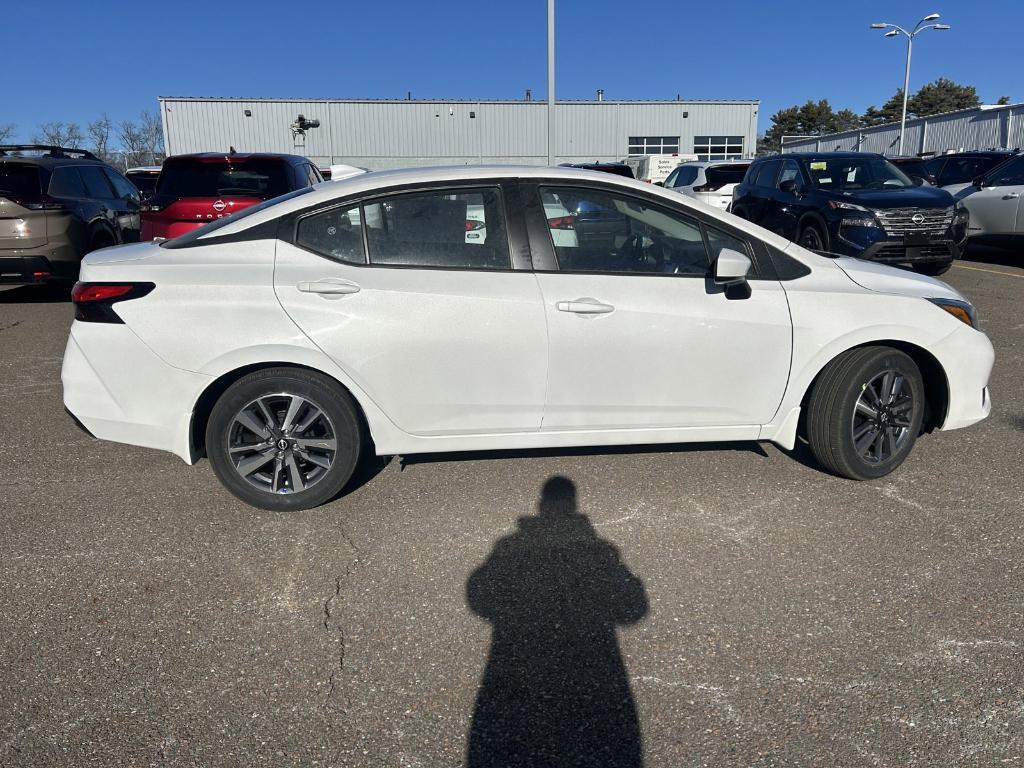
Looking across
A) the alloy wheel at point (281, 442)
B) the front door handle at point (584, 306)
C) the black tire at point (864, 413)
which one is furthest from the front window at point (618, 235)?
the alloy wheel at point (281, 442)

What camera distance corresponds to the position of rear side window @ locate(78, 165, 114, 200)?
10.1 meters

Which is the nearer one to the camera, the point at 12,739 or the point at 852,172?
the point at 12,739

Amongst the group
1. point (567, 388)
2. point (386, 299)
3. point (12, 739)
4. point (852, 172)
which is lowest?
point (12, 739)

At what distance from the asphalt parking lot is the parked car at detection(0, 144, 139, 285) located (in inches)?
213

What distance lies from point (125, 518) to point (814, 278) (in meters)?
3.62

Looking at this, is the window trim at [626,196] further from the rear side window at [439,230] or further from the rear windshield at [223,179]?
the rear windshield at [223,179]

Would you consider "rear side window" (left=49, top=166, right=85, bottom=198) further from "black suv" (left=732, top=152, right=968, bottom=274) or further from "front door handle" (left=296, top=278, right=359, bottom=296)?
"black suv" (left=732, top=152, right=968, bottom=274)

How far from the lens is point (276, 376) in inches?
146

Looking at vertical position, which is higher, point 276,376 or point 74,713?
point 276,376

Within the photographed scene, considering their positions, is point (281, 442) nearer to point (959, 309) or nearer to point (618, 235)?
point (618, 235)

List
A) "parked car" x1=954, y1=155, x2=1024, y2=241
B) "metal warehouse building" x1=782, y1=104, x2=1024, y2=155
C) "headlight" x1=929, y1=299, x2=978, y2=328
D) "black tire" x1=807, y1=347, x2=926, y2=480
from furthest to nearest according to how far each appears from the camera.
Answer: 1. "metal warehouse building" x1=782, y1=104, x2=1024, y2=155
2. "parked car" x1=954, y1=155, x2=1024, y2=241
3. "headlight" x1=929, y1=299, x2=978, y2=328
4. "black tire" x1=807, y1=347, x2=926, y2=480

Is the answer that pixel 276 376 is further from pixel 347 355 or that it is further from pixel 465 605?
pixel 465 605

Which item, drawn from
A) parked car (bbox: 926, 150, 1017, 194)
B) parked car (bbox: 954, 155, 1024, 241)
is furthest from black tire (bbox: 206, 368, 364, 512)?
parked car (bbox: 926, 150, 1017, 194)

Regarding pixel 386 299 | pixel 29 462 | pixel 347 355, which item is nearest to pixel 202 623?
pixel 347 355
